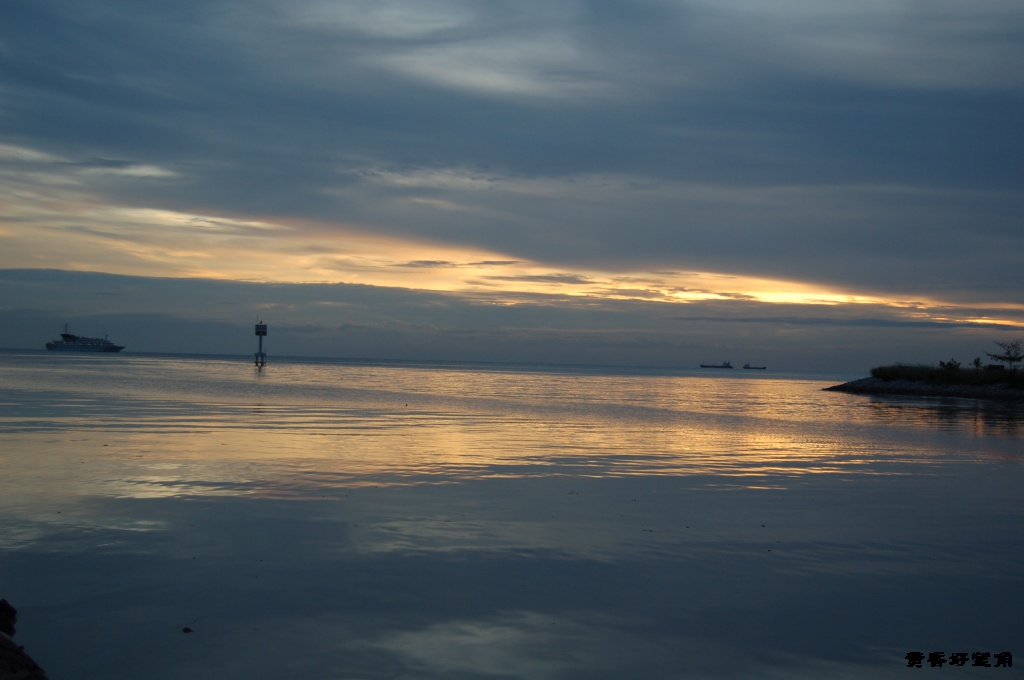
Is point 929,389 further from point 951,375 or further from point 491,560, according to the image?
point 491,560

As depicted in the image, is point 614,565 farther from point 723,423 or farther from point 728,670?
point 723,423

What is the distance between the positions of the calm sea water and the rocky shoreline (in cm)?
4941

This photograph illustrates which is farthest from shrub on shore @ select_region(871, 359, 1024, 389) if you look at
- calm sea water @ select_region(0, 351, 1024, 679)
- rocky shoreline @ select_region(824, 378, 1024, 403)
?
calm sea water @ select_region(0, 351, 1024, 679)

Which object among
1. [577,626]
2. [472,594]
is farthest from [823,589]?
[472,594]

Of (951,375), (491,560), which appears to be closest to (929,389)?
(951,375)

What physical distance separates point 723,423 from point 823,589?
25.8 meters

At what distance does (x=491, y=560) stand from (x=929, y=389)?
74103mm

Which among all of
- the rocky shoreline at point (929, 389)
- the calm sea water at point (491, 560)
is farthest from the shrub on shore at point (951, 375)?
the calm sea water at point (491, 560)

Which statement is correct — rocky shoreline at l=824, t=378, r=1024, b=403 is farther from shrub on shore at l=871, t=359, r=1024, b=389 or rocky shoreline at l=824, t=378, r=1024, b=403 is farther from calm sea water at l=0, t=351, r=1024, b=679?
calm sea water at l=0, t=351, r=1024, b=679

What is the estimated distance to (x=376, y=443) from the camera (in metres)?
22.2

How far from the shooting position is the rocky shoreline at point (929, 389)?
210 feet

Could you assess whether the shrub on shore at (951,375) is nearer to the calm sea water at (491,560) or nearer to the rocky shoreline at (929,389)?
the rocky shoreline at (929,389)

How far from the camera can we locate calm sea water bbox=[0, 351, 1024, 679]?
7.35 metres

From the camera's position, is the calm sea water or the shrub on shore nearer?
the calm sea water
